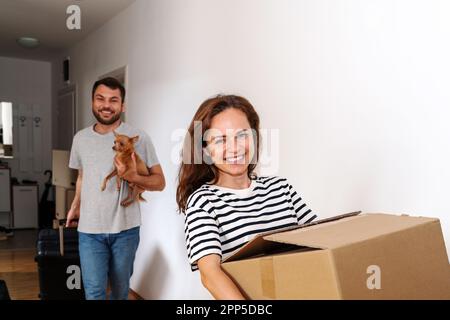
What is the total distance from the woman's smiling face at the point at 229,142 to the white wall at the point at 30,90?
6183 millimetres

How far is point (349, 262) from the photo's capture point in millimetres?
682

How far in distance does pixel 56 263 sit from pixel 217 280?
227 centimetres

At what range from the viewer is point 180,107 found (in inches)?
112

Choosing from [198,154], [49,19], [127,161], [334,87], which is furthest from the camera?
[49,19]

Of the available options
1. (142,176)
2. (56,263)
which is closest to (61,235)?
(56,263)

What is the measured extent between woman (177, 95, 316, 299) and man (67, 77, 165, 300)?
984 mm

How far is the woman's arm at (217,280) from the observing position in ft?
2.63

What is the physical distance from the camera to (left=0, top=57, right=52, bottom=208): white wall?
6.31 meters

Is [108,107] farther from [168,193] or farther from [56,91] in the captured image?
[56,91]

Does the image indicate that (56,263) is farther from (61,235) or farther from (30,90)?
(30,90)

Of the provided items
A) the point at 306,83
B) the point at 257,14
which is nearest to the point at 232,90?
the point at 257,14

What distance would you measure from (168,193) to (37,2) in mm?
2039

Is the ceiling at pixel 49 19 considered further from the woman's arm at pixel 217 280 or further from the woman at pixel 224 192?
the woman's arm at pixel 217 280

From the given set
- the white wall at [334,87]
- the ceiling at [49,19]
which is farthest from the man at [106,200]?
the ceiling at [49,19]
